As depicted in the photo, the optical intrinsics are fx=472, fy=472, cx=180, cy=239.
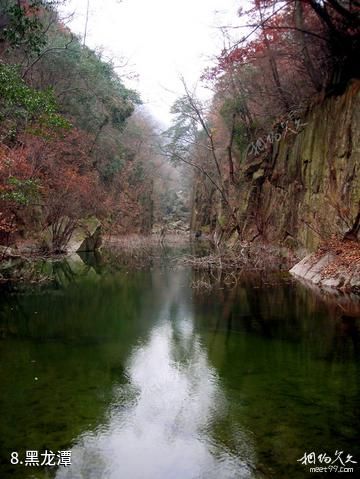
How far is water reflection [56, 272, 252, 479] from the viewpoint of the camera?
4.38 meters

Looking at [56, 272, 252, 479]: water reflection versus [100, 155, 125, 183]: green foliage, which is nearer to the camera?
[56, 272, 252, 479]: water reflection

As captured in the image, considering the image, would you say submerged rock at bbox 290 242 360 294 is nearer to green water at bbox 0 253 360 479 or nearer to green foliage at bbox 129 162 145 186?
green water at bbox 0 253 360 479

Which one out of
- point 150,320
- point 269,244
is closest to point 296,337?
point 150,320

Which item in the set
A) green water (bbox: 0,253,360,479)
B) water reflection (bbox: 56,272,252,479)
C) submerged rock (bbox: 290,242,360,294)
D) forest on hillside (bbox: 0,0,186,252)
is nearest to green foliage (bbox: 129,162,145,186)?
forest on hillside (bbox: 0,0,186,252)

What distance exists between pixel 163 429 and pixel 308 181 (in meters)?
16.9

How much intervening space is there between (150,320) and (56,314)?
2.28m

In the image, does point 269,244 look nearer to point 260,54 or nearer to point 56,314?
point 260,54

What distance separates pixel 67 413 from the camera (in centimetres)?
550

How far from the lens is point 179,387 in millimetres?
6660

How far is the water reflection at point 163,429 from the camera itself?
4.38 m

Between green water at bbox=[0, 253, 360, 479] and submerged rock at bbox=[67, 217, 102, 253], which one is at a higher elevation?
submerged rock at bbox=[67, 217, 102, 253]

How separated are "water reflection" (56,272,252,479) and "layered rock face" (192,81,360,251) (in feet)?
34.6

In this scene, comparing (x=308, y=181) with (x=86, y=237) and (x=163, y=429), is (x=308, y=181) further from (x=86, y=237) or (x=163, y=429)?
(x=86, y=237)

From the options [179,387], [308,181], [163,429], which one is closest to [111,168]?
[308,181]
